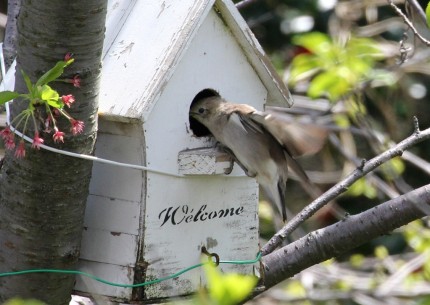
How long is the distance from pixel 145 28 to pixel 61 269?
0.80 m

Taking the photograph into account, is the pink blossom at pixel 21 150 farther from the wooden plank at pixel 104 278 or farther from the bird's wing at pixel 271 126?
the bird's wing at pixel 271 126

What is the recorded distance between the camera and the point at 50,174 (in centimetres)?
247

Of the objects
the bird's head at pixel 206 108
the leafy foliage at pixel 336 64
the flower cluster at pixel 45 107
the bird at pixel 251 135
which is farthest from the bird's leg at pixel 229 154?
the leafy foliage at pixel 336 64

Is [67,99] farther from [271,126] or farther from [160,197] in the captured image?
[271,126]

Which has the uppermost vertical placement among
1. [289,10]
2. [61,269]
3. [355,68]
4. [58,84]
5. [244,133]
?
[289,10]

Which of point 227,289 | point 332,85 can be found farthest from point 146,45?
point 332,85

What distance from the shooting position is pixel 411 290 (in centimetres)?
493

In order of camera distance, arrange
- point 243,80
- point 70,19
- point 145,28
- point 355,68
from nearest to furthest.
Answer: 1. point 70,19
2. point 145,28
3. point 243,80
4. point 355,68

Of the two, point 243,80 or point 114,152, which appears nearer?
point 114,152

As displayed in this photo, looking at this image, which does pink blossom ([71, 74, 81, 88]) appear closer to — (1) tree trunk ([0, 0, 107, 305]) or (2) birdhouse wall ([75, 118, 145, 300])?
(1) tree trunk ([0, 0, 107, 305])

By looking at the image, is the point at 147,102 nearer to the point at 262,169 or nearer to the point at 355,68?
the point at 262,169

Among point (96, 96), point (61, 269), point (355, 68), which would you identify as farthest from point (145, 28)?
point (355, 68)

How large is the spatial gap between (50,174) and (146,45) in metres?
0.59

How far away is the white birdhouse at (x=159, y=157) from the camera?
2.76 metres
